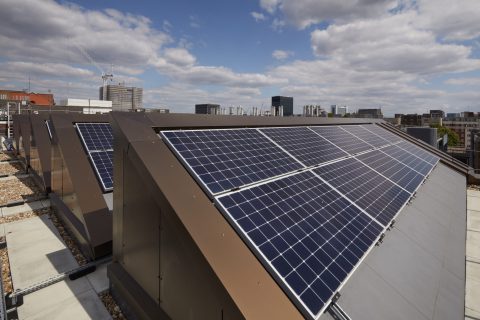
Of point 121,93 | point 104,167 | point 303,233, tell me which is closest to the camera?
point 303,233

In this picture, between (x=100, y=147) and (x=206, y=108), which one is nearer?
(x=100, y=147)

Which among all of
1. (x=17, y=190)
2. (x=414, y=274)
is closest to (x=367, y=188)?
(x=414, y=274)

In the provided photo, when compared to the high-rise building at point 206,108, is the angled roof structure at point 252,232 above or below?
below

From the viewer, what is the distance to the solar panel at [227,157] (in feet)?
22.8

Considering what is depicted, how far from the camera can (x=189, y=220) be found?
5.46 meters

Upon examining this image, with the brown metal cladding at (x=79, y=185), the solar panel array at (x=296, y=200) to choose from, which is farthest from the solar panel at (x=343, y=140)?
the brown metal cladding at (x=79, y=185)

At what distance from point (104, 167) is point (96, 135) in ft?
9.62

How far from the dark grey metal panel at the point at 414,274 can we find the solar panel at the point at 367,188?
52cm

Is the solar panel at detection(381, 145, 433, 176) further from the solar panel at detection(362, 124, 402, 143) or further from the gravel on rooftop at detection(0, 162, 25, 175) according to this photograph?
the gravel on rooftop at detection(0, 162, 25, 175)

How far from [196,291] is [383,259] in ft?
16.7

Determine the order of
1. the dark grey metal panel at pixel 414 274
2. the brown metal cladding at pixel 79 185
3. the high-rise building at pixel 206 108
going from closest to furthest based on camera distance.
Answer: the dark grey metal panel at pixel 414 274, the brown metal cladding at pixel 79 185, the high-rise building at pixel 206 108

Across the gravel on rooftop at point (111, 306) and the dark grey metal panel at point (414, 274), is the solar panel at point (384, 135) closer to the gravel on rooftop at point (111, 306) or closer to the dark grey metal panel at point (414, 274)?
the dark grey metal panel at point (414, 274)

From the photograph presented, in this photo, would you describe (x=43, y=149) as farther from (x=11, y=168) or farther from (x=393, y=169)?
(x=393, y=169)

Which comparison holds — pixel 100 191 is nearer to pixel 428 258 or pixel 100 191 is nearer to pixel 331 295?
pixel 331 295
